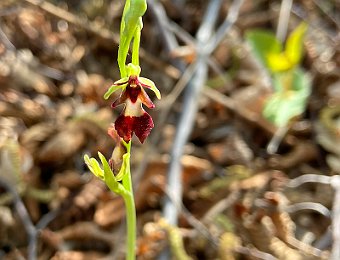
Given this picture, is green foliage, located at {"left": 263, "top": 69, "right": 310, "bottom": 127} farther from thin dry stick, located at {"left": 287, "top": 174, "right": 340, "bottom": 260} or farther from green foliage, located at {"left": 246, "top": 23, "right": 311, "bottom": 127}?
thin dry stick, located at {"left": 287, "top": 174, "right": 340, "bottom": 260}

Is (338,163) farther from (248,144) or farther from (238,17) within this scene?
(238,17)

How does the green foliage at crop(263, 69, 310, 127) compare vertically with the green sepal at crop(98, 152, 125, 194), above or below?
above

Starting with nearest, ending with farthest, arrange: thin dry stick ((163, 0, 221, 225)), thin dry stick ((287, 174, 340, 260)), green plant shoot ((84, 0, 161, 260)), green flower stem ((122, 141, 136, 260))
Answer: green plant shoot ((84, 0, 161, 260)), green flower stem ((122, 141, 136, 260)), thin dry stick ((287, 174, 340, 260)), thin dry stick ((163, 0, 221, 225))

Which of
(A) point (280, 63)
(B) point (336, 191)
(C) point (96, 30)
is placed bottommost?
(B) point (336, 191)

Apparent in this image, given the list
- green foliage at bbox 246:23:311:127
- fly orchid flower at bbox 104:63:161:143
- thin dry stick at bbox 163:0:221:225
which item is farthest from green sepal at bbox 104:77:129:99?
green foliage at bbox 246:23:311:127

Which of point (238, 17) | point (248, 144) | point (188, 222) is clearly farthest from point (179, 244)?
point (238, 17)

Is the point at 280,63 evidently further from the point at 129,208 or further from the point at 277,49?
the point at 129,208

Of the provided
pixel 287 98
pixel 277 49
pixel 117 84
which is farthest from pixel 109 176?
pixel 277 49
